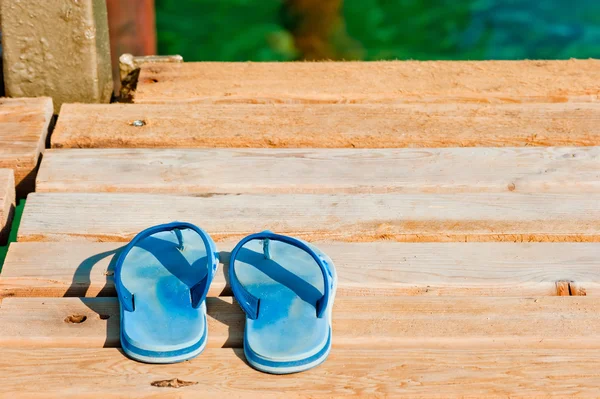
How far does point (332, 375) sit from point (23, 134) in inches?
47.1

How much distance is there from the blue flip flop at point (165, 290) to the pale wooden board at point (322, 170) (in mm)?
243

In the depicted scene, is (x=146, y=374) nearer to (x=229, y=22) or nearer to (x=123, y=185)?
(x=123, y=185)

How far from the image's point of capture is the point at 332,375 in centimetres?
141

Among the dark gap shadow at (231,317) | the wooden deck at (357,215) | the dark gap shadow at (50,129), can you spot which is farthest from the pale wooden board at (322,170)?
the dark gap shadow at (231,317)

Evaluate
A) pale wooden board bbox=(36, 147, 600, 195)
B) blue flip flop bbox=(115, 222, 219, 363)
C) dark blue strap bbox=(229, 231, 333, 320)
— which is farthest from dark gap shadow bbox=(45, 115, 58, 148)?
dark blue strap bbox=(229, 231, 333, 320)

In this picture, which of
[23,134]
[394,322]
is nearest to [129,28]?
[23,134]

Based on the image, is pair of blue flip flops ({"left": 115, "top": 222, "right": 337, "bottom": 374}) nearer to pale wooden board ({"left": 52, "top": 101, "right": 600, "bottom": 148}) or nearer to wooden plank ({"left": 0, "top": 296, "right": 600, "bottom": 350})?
wooden plank ({"left": 0, "top": 296, "right": 600, "bottom": 350})

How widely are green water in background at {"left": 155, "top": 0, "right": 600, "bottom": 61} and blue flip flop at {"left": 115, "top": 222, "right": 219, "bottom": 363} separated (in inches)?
117

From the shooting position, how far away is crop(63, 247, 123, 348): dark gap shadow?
1.54 meters

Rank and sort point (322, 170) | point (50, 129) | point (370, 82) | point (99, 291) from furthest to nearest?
1. point (370, 82)
2. point (50, 129)
3. point (322, 170)
4. point (99, 291)

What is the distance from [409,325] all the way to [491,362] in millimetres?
175

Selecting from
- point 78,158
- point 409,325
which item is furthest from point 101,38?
point 409,325

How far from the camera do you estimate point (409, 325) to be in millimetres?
1529

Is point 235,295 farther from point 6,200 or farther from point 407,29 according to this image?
point 407,29
